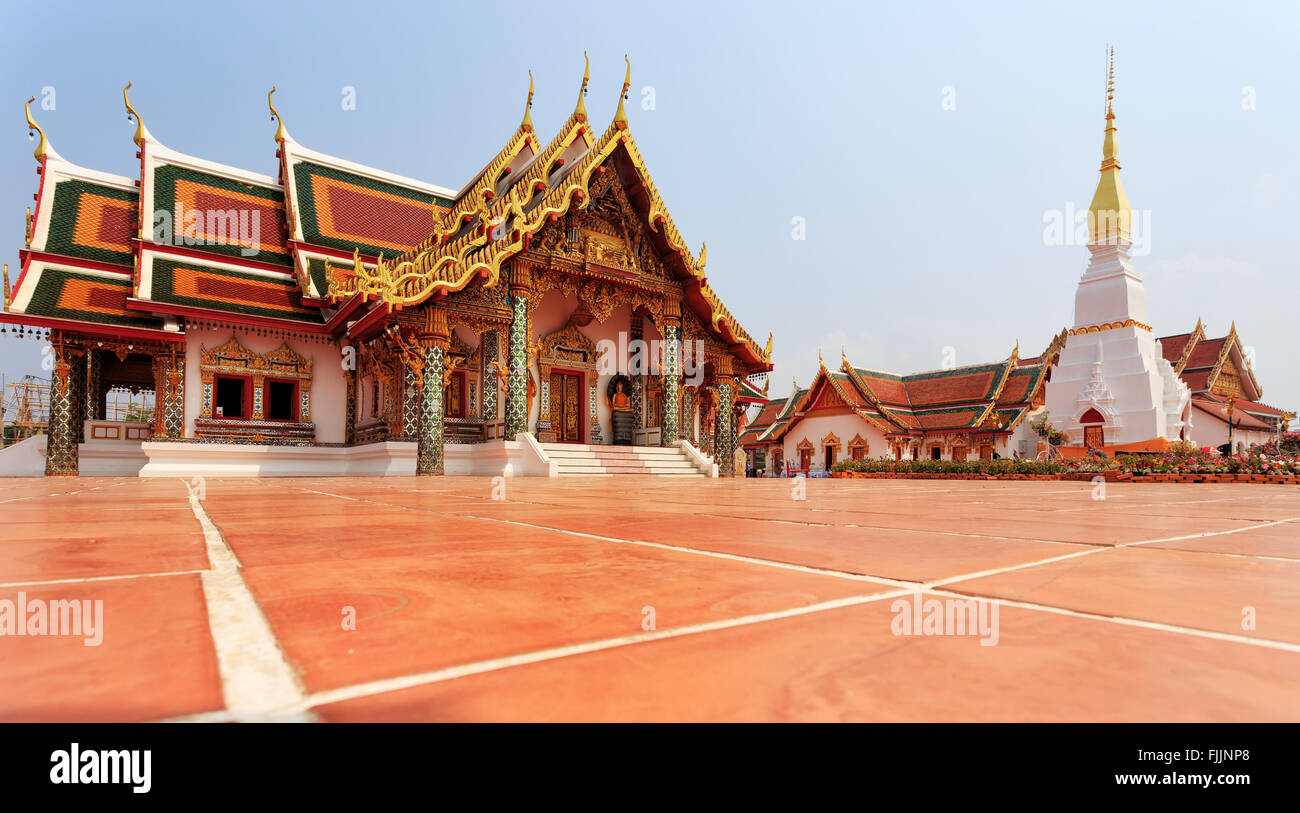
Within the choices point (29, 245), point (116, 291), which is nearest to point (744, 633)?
point (116, 291)

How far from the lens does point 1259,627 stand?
2.50 ft

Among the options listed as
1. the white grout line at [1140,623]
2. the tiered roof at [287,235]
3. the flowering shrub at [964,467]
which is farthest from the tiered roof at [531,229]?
the white grout line at [1140,623]

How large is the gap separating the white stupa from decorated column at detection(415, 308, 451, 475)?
18962 mm

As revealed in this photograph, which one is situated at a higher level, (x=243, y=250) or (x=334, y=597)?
(x=243, y=250)

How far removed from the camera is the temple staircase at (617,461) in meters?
10.2

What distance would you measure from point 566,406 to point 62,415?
28.1 feet

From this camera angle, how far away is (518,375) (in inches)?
430

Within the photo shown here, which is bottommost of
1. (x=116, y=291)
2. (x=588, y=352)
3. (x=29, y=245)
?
(x=588, y=352)

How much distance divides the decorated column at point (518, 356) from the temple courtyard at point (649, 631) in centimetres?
924

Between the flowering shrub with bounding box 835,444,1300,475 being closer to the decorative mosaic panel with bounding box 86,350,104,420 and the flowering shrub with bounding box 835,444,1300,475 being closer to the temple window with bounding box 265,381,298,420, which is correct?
the temple window with bounding box 265,381,298,420

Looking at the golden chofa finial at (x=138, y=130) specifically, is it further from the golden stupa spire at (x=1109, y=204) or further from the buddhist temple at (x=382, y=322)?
the golden stupa spire at (x=1109, y=204)
